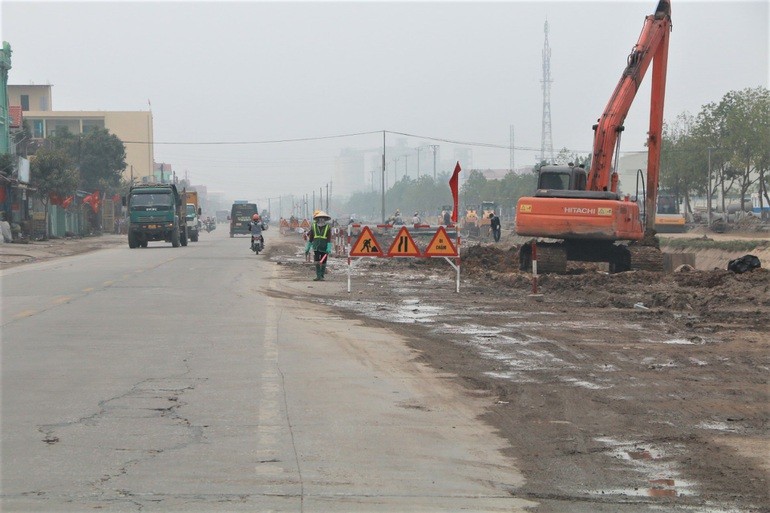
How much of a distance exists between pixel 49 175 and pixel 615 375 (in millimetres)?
59443

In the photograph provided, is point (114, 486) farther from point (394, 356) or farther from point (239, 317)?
point (239, 317)

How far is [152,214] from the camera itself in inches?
2014

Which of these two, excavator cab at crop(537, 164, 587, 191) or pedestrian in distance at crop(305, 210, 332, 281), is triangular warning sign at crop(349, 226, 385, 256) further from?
excavator cab at crop(537, 164, 587, 191)

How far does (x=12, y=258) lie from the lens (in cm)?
4134

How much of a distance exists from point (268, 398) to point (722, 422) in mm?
4041

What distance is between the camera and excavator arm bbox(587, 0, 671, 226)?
2791 centimetres

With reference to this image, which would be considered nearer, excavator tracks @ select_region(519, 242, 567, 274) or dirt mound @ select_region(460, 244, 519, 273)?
excavator tracks @ select_region(519, 242, 567, 274)

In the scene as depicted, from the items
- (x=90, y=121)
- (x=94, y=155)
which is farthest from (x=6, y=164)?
(x=90, y=121)

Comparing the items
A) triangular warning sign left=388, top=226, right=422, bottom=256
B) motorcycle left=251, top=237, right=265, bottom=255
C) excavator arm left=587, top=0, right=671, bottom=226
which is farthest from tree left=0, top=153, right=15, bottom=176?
triangular warning sign left=388, top=226, right=422, bottom=256

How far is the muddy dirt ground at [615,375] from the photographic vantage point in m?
7.52

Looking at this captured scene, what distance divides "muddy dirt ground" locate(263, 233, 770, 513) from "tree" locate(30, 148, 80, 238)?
45092 millimetres

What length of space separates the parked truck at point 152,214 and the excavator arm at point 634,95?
27500 mm

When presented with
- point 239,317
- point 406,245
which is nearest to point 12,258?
point 406,245

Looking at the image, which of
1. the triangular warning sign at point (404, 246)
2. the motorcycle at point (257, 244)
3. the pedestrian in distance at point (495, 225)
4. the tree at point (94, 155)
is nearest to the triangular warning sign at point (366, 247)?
the triangular warning sign at point (404, 246)
